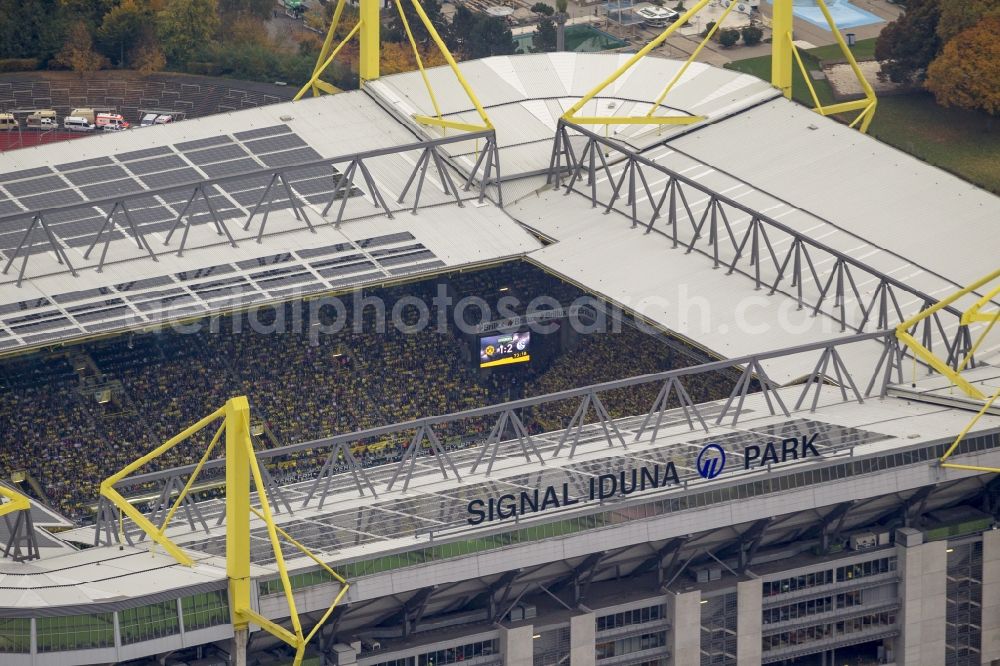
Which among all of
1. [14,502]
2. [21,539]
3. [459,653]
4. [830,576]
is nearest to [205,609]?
[14,502]

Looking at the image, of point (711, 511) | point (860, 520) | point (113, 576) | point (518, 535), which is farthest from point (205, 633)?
point (860, 520)

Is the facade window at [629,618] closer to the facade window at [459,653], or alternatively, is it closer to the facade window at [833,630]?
the facade window at [459,653]

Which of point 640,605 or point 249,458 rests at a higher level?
point 249,458

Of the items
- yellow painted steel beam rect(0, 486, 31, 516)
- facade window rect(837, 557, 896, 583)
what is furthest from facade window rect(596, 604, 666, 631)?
yellow painted steel beam rect(0, 486, 31, 516)

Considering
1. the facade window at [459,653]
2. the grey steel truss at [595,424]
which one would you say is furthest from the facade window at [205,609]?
the facade window at [459,653]

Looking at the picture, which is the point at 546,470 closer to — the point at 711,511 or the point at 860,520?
the point at 711,511

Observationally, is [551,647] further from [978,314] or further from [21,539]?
[978,314]

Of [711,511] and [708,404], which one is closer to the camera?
[711,511]

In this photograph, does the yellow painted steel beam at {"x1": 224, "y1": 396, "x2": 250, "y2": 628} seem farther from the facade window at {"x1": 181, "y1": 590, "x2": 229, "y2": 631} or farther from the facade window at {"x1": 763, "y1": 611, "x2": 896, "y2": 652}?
the facade window at {"x1": 763, "y1": 611, "x2": 896, "y2": 652}
